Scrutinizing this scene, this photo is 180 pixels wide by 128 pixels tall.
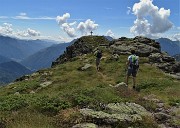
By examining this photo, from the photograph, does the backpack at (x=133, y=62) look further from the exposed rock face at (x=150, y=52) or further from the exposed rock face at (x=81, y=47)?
the exposed rock face at (x=81, y=47)

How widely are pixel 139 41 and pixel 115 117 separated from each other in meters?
62.2

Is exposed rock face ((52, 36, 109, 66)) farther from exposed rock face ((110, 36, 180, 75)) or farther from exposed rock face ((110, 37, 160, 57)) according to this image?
exposed rock face ((110, 37, 160, 57))

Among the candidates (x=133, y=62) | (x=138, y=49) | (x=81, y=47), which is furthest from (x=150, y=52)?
(x=133, y=62)

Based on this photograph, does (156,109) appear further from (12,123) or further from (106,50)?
(106,50)

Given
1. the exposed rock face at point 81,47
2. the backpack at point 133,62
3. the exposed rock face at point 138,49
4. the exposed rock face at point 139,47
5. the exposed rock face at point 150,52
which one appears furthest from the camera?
the exposed rock face at point 81,47

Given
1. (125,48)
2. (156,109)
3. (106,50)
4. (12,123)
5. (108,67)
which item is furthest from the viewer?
(106,50)

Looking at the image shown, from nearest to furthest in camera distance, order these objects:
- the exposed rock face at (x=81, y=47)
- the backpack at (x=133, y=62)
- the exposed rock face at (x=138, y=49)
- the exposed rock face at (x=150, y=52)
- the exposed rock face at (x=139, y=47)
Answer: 1. the backpack at (x=133, y=62)
2. the exposed rock face at (x=150, y=52)
3. the exposed rock face at (x=138, y=49)
4. the exposed rock face at (x=139, y=47)
5. the exposed rock face at (x=81, y=47)

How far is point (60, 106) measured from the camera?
1658cm

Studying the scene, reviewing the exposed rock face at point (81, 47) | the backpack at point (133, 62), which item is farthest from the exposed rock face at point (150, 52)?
the backpack at point (133, 62)

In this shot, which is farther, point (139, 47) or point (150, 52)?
point (139, 47)

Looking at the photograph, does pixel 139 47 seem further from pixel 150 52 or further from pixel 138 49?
pixel 150 52

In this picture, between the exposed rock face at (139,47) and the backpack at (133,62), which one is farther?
the exposed rock face at (139,47)

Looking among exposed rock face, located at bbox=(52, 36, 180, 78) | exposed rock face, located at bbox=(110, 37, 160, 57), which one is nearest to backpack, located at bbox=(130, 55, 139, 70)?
exposed rock face, located at bbox=(52, 36, 180, 78)

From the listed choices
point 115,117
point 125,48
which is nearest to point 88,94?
point 115,117
